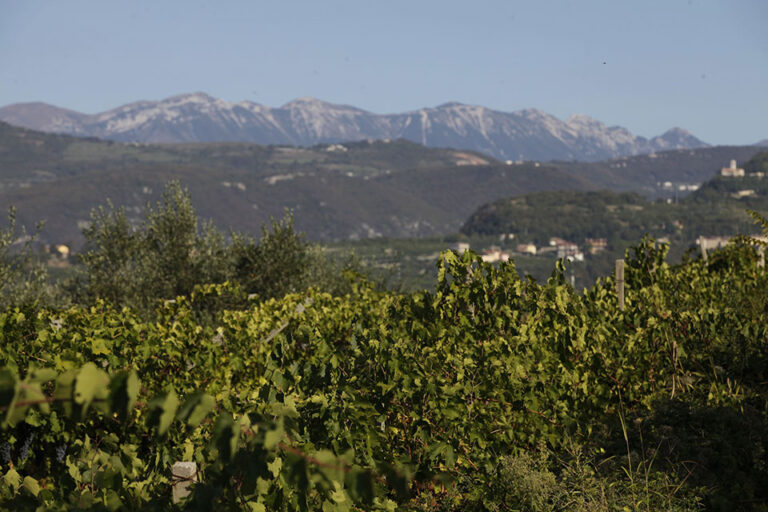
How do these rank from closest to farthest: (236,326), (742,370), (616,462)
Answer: (616,462), (742,370), (236,326)

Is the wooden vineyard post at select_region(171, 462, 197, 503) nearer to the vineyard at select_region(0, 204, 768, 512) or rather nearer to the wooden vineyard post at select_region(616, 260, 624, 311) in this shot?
the vineyard at select_region(0, 204, 768, 512)

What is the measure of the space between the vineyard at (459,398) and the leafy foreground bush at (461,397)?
24mm

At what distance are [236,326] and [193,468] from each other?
6019 millimetres

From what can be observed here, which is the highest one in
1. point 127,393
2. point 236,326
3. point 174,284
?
point 127,393

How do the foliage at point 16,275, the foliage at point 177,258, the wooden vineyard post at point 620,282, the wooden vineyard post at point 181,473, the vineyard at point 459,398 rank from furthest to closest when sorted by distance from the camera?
the foliage at point 177,258
the foliage at point 16,275
the wooden vineyard post at point 620,282
the vineyard at point 459,398
the wooden vineyard post at point 181,473

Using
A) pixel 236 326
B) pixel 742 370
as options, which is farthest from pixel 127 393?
pixel 742 370

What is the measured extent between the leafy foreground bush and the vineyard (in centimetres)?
2

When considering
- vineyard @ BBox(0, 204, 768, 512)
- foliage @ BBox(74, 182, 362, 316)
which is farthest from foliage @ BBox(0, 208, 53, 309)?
vineyard @ BBox(0, 204, 768, 512)

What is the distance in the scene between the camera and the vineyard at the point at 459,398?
205 inches

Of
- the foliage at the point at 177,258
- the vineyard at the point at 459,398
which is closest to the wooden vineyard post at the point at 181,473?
the vineyard at the point at 459,398

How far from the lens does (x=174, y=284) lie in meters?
22.3

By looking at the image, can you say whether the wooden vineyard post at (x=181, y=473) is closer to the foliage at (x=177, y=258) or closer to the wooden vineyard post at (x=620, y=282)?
the wooden vineyard post at (x=620, y=282)

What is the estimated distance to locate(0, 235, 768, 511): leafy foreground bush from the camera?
528cm

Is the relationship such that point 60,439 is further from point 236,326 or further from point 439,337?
point 439,337
